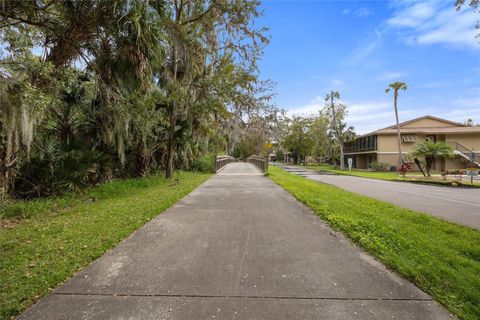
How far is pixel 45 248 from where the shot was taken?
3373 mm

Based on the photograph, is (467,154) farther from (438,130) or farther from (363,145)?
(363,145)

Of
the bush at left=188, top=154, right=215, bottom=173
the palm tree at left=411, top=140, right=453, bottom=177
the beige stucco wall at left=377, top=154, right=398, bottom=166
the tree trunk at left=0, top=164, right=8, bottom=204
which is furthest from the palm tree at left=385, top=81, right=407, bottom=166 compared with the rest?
the tree trunk at left=0, top=164, right=8, bottom=204

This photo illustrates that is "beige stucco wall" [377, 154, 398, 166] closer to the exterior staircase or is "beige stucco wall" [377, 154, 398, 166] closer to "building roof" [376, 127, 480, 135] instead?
"building roof" [376, 127, 480, 135]

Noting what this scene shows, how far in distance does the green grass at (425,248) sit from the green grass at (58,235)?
3.79 metres

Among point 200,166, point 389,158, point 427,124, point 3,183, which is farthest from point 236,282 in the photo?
point 427,124

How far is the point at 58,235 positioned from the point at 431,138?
3572 cm

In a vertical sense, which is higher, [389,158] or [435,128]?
[435,128]

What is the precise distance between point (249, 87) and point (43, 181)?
883 cm

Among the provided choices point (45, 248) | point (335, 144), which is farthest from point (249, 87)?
point (335, 144)

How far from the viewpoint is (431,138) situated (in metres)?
28.7

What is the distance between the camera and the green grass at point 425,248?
2.44 meters

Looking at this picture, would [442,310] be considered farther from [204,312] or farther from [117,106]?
[117,106]

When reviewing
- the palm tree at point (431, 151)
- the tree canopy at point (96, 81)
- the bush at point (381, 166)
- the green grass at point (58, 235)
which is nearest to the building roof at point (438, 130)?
the bush at point (381, 166)

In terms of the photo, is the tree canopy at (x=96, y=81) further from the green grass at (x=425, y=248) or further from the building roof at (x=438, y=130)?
the building roof at (x=438, y=130)
